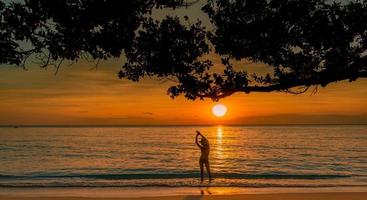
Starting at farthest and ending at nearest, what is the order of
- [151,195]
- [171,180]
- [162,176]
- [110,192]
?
[162,176], [171,180], [110,192], [151,195]

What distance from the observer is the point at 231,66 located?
933 centimetres

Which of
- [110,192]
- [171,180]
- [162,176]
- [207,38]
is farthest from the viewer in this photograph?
[162,176]

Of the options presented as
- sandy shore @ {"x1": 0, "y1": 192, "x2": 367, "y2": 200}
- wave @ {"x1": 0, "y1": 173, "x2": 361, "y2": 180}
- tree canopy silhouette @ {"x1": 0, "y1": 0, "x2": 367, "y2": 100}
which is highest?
tree canopy silhouette @ {"x1": 0, "y1": 0, "x2": 367, "y2": 100}

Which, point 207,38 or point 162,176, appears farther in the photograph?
point 162,176

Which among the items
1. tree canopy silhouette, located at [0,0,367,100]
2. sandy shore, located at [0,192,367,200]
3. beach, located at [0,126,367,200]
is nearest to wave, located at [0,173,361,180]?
beach, located at [0,126,367,200]

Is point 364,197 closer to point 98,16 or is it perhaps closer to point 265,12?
point 265,12

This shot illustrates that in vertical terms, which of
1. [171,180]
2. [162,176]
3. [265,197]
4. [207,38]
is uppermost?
[207,38]

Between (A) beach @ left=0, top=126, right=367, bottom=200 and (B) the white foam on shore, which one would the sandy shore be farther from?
(B) the white foam on shore

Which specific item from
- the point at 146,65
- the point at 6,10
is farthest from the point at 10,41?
the point at 146,65

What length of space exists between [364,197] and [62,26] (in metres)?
14.2

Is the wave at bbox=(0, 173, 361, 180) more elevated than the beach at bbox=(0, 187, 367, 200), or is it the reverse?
the beach at bbox=(0, 187, 367, 200)

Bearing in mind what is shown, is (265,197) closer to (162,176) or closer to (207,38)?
(207,38)

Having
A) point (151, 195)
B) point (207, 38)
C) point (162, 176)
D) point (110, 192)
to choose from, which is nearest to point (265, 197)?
point (151, 195)

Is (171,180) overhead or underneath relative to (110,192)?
underneath
